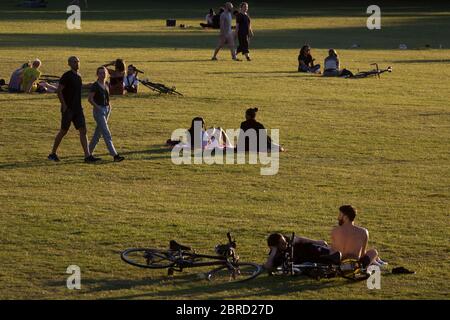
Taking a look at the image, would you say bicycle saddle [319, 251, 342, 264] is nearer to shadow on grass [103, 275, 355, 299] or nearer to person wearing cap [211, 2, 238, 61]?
shadow on grass [103, 275, 355, 299]

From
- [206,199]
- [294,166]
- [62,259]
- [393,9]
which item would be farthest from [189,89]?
[393,9]

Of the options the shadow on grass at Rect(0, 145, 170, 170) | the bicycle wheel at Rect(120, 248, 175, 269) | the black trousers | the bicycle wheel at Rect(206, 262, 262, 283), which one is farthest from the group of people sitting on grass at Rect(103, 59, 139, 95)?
the bicycle wheel at Rect(206, 262, 262, 283)

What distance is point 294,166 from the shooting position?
23.3 meters

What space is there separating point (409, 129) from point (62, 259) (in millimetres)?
13814

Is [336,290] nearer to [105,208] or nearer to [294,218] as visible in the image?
[294,218]

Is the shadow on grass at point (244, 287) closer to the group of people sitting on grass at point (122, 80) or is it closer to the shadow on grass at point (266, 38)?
the group of people sitting on grass at point (122, 80)

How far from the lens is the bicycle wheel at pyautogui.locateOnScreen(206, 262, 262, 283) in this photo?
15.3 metres

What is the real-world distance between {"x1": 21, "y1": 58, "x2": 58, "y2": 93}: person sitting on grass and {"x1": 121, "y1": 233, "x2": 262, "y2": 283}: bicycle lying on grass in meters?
15.7

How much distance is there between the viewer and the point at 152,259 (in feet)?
51.5

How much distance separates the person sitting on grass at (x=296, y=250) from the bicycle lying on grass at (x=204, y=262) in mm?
214

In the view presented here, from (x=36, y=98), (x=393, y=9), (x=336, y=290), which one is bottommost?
(x=336, y=290)

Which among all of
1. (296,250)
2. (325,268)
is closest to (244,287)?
(296,250)

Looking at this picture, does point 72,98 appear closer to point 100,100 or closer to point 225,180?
point 100,100

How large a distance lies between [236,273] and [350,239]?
1545 mm
